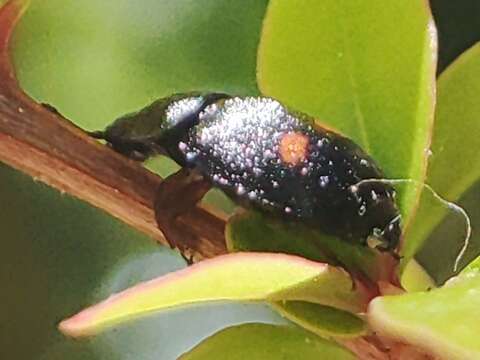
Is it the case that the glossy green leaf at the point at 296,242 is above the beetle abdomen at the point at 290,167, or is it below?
below

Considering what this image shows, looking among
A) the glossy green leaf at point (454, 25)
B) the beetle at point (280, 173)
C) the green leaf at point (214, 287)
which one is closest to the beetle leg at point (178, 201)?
the beetle at point (280, 173)

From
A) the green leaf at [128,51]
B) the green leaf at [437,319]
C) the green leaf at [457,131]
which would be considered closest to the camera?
the green leaf at [437,319]

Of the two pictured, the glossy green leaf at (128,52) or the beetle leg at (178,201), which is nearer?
the beetle leg at (178,201)

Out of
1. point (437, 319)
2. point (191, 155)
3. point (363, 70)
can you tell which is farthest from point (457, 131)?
point (437, 319)

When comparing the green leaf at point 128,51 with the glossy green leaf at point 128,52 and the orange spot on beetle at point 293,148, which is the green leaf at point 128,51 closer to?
the glossy green leaf at point 128,52

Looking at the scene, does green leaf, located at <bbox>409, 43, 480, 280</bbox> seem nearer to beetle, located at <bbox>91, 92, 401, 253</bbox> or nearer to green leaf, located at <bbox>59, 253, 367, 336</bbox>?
beetle, located at <bbox>91, 92, 401, 253</bbox>

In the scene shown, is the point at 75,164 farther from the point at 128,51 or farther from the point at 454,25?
the point at 454,25
